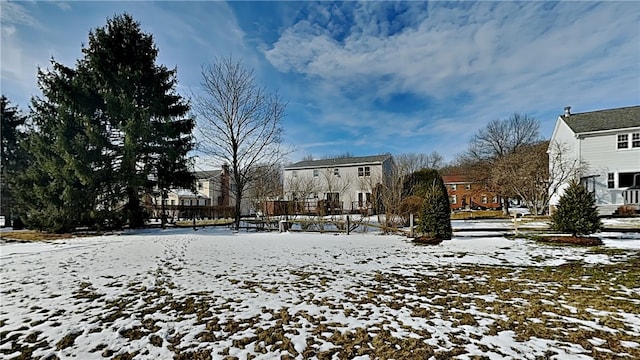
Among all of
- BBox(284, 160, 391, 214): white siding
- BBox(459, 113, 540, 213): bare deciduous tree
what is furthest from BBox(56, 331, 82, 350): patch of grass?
BBox(459, 113, 540, 213): bare deciduous tree

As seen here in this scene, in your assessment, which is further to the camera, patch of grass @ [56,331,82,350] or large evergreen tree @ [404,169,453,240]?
large evergreen tree @ [404,169,453,240]

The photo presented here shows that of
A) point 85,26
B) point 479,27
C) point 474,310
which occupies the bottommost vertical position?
point 474,310

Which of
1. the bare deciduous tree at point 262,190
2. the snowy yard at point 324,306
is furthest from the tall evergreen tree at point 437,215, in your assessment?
the bare deciduous tree at point 262,190

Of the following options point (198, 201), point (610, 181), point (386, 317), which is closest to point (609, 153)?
point (610, 181)

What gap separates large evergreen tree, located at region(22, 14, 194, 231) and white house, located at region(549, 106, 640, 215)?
26616 millimetres

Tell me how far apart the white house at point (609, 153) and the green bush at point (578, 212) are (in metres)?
12.8

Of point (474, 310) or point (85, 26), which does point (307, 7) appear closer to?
point (474, 310)

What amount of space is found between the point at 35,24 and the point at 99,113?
9188mm

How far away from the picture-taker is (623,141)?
66.8 ft

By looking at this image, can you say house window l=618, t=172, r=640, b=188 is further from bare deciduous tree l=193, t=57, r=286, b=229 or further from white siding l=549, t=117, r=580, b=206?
bare deciduous tree l=193, t=57, r=286, b=229

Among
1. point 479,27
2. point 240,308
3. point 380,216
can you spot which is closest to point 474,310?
point 240,308

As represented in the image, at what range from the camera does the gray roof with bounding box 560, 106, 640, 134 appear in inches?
810

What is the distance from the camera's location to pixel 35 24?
9688 mm

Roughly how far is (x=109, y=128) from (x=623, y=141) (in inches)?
1280
